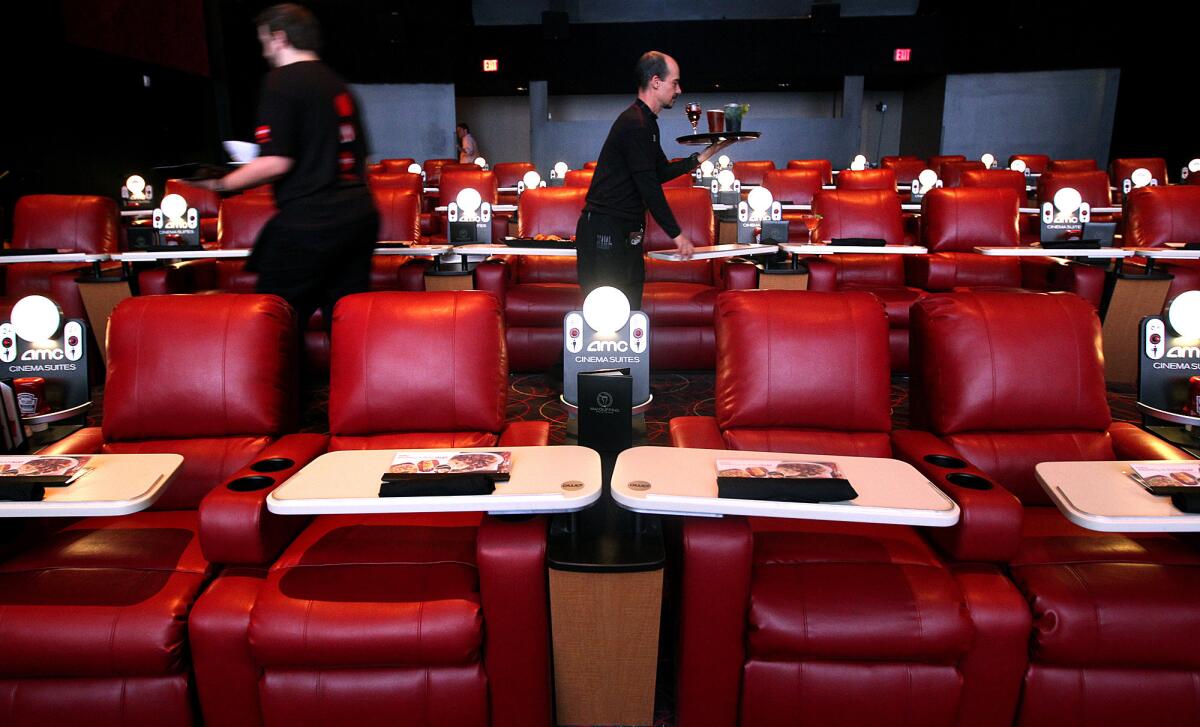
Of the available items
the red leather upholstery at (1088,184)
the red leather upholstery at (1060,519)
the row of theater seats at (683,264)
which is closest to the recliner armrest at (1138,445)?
the red leather upholstery at (1060,519)

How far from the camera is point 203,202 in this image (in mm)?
5855

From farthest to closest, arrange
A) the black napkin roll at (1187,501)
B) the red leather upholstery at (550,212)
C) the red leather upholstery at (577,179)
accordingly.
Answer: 1. the red leather upholstery at (577,179)
2. the red leather upholstery at (550,212)
3. the black napkin roll at (1187,501)

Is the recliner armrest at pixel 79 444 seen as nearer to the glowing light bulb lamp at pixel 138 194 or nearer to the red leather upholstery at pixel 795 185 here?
the red leather upholstery at pixel 795 185

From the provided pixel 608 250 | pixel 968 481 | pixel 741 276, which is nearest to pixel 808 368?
pixel 968 481

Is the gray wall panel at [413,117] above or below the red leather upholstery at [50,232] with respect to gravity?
above

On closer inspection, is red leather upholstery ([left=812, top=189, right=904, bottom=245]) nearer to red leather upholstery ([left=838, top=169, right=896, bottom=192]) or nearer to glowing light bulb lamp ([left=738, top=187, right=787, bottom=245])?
glowing light bulb lamp ([left=738, top=187, right=787, bottom=245])

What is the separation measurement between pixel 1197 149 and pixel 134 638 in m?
12.0

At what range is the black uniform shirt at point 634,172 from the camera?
305 centimetres

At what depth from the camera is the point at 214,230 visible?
5.20m

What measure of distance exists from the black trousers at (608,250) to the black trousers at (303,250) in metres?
1.07

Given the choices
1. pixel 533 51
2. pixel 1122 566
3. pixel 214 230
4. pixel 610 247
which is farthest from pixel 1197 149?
pixel 214 230

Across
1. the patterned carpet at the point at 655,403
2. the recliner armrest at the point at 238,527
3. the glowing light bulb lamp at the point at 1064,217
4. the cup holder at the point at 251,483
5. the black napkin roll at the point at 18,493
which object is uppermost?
the glowing light bulb lamp at the point at 1064,217

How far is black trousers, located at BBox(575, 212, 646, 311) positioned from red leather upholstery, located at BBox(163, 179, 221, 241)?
128 inches

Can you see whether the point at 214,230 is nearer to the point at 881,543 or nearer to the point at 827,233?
the point at 827,233
